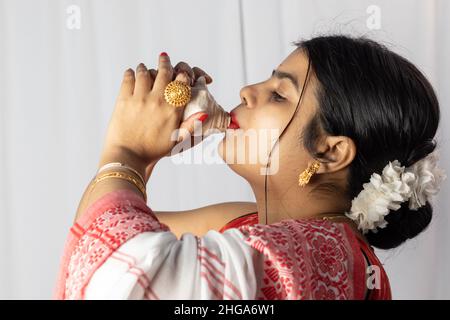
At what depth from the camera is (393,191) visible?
4.58 ft

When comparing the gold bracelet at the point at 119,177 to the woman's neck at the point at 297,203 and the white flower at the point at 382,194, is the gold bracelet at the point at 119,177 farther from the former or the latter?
the white flower at the point at 382,194

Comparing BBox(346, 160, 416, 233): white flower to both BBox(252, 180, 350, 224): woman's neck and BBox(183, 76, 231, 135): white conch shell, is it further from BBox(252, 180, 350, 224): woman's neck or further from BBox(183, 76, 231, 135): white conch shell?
BBox(183, 76, 231, 135): white conch shell

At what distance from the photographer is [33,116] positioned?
7.17 feet

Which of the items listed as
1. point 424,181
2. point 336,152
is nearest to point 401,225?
point 424,181

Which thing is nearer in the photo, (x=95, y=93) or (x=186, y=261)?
(x=186, y=261)

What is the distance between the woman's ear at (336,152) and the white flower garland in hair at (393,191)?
66mm

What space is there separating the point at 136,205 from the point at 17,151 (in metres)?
1.20

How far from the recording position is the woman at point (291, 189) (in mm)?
1040

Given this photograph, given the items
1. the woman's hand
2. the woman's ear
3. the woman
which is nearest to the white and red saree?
the woman

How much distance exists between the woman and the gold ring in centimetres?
2

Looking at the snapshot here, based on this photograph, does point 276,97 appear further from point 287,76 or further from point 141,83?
point 141,83

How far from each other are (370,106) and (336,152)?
12 cm

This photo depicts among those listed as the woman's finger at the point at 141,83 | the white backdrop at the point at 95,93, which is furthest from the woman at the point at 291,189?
the white backdrop at the point at 95,93

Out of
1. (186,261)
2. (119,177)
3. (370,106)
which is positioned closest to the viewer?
(186,261)
